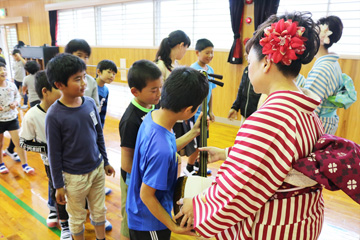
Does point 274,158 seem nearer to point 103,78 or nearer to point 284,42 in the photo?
point 284,42

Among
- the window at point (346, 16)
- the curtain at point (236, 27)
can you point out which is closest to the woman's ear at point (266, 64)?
the window at point (346, 16)

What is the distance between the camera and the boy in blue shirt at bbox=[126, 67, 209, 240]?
0.96 m

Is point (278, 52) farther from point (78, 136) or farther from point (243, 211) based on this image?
point (78, 136)

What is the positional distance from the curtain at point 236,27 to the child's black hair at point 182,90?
12.8 ft

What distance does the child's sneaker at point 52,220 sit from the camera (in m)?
2.09

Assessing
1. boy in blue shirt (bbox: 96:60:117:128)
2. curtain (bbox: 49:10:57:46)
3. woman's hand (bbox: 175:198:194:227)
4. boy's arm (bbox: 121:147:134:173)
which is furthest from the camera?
curtain (bbox: 49:10:57:46)

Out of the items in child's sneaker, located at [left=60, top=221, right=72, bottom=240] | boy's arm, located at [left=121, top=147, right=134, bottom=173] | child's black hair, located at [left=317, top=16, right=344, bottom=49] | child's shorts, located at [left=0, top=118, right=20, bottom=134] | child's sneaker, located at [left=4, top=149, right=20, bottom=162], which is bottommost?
child's sneaker, located at [left=4, top=149, right=20, bottom=162]

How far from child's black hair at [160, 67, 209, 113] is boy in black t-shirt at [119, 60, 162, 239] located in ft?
1.31

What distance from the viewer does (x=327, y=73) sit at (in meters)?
1.79

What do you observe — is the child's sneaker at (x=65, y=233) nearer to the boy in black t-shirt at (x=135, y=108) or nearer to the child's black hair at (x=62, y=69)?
the boy in black t-shirt at (x=135, y=108)

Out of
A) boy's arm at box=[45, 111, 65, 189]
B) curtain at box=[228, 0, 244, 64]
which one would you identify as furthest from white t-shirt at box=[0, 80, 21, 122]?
curtain at box=[228, 0, 244, 64]

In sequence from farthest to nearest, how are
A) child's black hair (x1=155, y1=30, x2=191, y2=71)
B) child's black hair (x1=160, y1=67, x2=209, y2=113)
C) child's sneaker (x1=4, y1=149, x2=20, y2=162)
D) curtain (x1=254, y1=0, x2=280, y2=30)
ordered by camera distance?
curtain (x1=254, y1=0, x2=280, y2=30) → child's sneaker (x1=4, y1=149, x2=20, y2=162) → child's black hair (x1=155, y1=30, x2=191, y2=71) → child's black hair (x1=160, y1=67, x2=209, y2=113)

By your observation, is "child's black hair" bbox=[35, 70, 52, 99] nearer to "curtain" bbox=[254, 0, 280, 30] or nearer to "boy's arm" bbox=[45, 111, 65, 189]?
"boy's arm" bbox=[45, 111, 65, 189]

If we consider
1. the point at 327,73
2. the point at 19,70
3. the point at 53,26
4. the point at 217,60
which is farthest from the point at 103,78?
the point at 53,26
